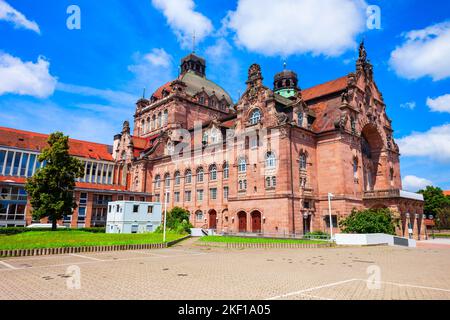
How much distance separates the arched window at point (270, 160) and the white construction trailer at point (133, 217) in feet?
64.1

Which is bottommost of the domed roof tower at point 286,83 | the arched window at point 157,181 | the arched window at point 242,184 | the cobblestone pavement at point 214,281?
the cobblestone pavement at point 214,281

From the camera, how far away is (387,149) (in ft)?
187

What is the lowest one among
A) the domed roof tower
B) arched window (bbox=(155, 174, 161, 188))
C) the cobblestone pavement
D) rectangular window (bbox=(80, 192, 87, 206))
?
the cobblestone pavement

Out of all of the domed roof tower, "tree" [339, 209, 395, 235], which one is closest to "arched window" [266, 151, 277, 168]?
"tree" [339, 209, 395, 235]

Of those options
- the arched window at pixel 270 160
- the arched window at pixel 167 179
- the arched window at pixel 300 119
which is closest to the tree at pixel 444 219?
the arched window at pixel 300 119

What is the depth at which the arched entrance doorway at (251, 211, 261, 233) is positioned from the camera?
44.6m

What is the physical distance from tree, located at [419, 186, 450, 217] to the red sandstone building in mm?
37653

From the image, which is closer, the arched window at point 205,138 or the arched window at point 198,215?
the arched window at point 198,215

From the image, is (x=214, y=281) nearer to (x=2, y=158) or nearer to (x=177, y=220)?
(x=177, y=220)

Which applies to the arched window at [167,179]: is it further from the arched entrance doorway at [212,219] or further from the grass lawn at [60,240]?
the grass lawn at [60,240]

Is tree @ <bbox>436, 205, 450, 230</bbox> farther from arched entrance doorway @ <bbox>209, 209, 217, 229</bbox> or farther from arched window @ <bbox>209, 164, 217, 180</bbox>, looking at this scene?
arched window @ <bbox>209, 164, 217, 180</bbox>

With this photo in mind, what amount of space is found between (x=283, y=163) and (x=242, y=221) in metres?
11.3

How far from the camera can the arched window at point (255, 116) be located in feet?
156

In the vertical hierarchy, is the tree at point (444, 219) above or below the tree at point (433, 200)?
below
